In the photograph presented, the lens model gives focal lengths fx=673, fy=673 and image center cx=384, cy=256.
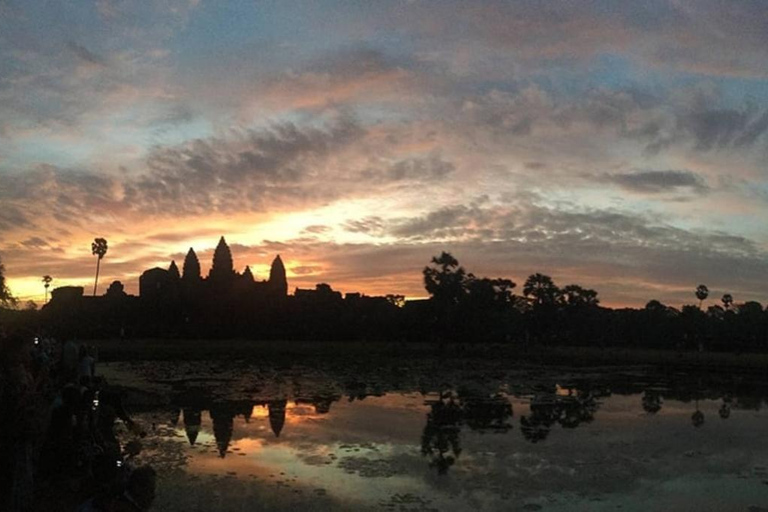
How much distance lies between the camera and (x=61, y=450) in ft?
33.4

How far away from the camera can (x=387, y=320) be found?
94.1m

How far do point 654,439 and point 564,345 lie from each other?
83.0 m

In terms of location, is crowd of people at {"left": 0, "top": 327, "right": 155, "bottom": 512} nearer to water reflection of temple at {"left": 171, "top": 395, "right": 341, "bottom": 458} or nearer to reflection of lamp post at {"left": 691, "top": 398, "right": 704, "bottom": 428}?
water reflection of temple at {"left": 171, "top": 395, "right": 341, "bottom": 458}

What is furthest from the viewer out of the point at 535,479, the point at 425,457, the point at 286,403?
the point at 286,403

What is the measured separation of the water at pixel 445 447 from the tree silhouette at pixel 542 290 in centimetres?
7279

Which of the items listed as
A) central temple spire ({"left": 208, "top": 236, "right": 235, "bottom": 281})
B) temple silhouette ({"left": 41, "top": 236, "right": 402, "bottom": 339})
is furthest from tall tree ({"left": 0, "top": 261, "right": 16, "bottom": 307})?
central temple spire ({"left": 208, "top": 236, "right": 235, "bottom": 281})

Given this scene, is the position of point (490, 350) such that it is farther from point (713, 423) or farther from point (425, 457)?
point (425, 457)

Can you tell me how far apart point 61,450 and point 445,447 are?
9562 millimetres

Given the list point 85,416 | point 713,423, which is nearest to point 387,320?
point 713,423

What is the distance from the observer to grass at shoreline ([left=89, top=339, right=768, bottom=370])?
57.7 metres

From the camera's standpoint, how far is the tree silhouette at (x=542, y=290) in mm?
105500

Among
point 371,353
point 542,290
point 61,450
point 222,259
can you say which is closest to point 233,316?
point 371,353

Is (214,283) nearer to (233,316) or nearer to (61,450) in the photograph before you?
(233,316)

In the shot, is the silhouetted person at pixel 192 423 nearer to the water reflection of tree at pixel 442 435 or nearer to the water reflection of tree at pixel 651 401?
the water reflection of tree at pixel 442 435
